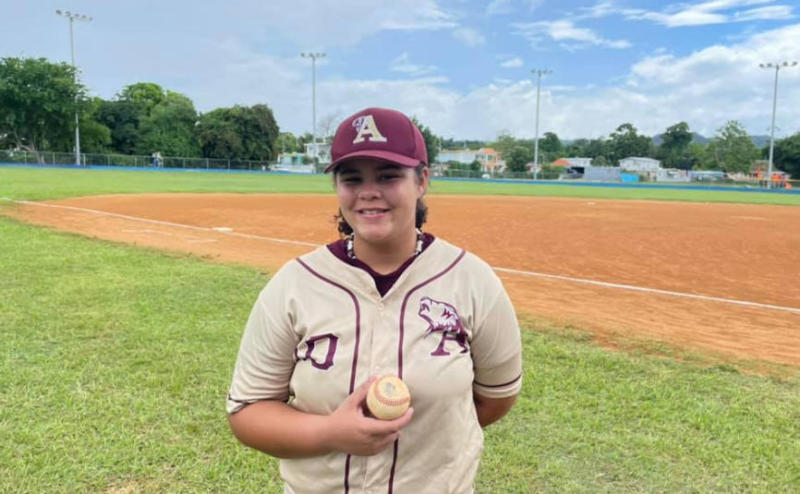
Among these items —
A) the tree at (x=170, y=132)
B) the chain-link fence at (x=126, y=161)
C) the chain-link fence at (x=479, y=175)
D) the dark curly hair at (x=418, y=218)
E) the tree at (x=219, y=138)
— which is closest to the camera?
the dark curly hair at (x=418, y=218)

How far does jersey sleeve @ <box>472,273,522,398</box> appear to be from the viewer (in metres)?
1.66

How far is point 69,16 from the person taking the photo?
5203cm

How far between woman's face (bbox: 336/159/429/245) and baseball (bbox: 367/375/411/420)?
0.41 meters

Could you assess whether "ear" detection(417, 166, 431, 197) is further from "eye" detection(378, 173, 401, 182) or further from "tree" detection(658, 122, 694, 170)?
"tree" detection(658, 122, 694, 170)

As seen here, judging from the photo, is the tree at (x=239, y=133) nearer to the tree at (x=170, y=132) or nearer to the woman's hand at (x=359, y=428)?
the tree at (x=170, y=132)

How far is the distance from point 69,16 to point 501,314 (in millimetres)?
61719

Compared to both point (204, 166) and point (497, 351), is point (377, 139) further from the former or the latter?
point (204, 166)

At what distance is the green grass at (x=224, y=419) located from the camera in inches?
114

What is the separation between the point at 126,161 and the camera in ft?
185

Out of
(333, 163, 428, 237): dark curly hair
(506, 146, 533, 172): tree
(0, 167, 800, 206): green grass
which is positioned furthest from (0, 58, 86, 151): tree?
(333, 163, 428, 237): dark curly hair

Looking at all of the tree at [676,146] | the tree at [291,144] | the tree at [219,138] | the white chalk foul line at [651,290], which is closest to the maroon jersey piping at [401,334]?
the white chalk foul line at [651,290]

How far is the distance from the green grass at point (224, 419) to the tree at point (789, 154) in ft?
255

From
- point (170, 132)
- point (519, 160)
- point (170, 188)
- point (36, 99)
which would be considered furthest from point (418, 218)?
point (519, 160)

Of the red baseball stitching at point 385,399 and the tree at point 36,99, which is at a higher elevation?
the tree at point 36,99
